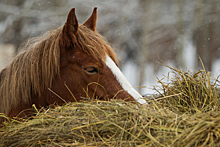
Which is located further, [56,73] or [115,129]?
[56,73]

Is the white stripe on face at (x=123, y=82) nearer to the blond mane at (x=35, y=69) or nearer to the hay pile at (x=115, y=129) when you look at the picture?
the blond mane at (x=35, y=69)

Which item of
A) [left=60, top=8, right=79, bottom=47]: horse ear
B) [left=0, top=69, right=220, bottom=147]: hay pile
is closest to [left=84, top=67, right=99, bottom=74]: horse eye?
[left=60, top=8, right=79, bottom=47]: horse ear

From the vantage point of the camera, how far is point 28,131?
0.94 m

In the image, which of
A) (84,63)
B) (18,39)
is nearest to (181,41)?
(18,39)

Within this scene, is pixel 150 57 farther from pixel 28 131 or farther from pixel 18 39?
pixel 28 131

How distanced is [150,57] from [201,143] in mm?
7984

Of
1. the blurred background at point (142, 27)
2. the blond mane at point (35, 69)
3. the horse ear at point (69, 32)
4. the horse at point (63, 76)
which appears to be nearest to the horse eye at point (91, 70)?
the horse at point (63, 76)

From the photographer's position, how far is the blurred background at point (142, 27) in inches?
300

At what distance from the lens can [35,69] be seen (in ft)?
5.03

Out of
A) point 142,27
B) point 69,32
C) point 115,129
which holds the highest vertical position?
point 142,27

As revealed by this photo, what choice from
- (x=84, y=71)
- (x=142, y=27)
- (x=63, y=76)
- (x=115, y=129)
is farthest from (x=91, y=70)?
(x=142, y=27)

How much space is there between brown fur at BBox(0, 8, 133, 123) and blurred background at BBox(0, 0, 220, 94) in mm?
6188

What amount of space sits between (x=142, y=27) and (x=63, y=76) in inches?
306

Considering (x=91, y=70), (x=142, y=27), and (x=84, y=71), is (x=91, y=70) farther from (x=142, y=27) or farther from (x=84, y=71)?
(x=142, y=27)
